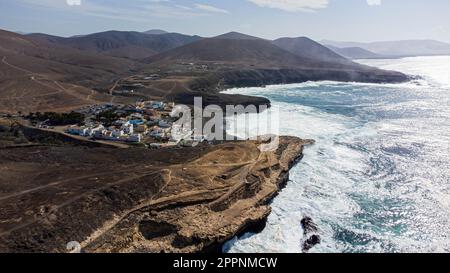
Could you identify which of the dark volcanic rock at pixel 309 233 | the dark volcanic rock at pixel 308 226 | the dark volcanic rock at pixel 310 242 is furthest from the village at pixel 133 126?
the dark volcanic rock at pixel 310 242

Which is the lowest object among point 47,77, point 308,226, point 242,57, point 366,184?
point 308,226

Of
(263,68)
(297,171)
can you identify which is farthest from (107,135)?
(263,68)

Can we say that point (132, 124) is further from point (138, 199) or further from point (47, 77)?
point (47, 77)

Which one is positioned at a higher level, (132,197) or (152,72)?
(152,72)

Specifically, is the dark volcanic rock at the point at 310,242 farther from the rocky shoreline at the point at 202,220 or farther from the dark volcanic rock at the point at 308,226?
the rocky shoreline at the point at 202,220

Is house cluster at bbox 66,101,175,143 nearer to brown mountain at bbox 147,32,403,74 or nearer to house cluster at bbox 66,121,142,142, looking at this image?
house cluster at bbox 66,121,142,142

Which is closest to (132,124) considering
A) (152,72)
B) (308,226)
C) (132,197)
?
(132,197)
